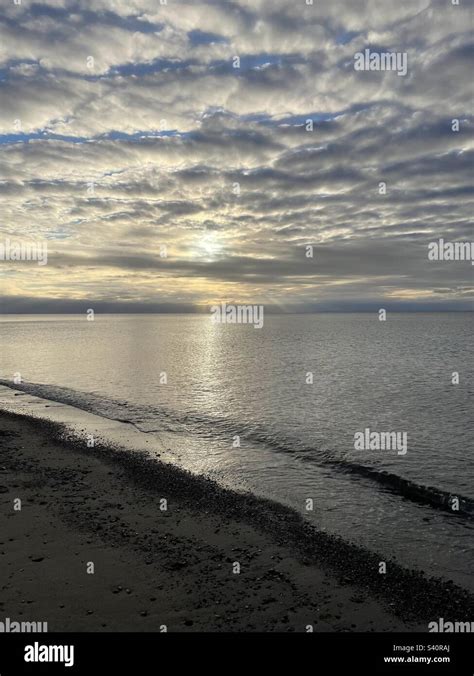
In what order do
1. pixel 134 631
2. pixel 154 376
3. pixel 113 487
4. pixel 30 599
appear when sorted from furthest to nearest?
pixel 154 376 → pixel 113 487 → pixel 30 599 → pixel 134 631

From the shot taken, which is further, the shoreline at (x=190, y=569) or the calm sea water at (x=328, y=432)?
the calm sea water at (x=328, y=432)

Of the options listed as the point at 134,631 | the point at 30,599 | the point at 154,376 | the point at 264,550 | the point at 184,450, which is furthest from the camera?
the point at 154,376

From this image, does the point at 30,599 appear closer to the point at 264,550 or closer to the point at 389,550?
the point at 264,550

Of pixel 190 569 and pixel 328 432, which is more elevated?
pixel 190 569

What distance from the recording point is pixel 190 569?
12.3 m

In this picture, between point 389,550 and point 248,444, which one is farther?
point 248,444

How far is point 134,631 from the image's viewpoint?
A: 31.9 feet

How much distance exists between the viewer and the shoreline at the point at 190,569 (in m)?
10.3

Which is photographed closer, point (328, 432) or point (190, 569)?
point (190, 569)

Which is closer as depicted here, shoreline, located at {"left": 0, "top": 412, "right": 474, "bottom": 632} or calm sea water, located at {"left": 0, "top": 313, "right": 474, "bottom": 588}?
shoreline, located at {"left": 0, "top": 412, "right": 474, "bottom": 632}

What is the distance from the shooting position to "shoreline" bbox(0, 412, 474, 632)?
10.3 meters
